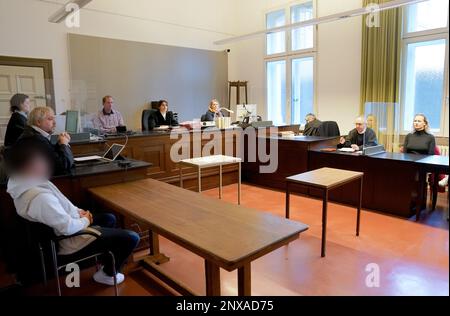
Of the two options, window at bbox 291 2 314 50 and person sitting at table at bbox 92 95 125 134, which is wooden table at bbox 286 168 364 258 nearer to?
person sitting at table at bbox 92 95 125 134

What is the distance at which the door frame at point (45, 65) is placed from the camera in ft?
16.7

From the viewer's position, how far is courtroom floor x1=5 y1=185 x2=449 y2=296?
821mm

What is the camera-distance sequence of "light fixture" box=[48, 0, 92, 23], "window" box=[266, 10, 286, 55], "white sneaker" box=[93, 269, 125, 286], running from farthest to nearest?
"window" box=[266, 10, 286, 55] → "light fixture" box=[48, 0, 92, 23] → "white sneaker" box=[93, 269, 125, 286]

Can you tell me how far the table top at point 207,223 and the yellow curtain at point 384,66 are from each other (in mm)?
4018

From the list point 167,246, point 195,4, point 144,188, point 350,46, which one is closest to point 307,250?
point 167,246

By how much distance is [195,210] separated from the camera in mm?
1922

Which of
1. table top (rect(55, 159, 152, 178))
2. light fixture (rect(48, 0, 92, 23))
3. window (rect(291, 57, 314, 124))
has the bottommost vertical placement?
table top (rect(55, 159, 152, 178))

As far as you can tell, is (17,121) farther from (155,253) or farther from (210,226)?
(210,226)

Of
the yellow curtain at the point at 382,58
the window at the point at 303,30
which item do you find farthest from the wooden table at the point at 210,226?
the window at the point at 303,30

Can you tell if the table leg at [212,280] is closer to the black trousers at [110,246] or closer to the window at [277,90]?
the black trousers at [110,246]

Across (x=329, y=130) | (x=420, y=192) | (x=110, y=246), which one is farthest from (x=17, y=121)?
(x=329, y=130)

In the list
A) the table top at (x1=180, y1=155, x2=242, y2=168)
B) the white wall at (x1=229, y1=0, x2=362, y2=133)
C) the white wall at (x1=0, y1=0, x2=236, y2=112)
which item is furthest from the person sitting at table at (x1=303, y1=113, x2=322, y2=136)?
the white wall at (x1=0, y1=0, x2=236, y2=112)

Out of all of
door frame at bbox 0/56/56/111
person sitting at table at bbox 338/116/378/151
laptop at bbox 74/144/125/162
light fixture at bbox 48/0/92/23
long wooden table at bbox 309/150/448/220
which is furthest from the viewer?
door frame at bbox 0/56/56/111
